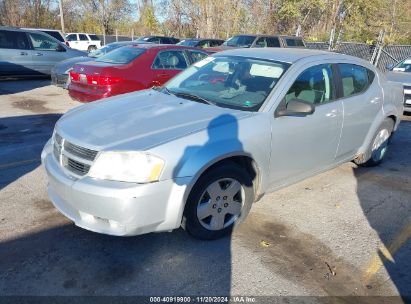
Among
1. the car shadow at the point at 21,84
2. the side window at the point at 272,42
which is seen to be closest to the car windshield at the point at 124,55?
the car shadow at the point at 21,84

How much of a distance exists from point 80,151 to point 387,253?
2.85 metres

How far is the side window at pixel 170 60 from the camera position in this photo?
8.09 metres

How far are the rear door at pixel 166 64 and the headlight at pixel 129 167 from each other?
528 cm

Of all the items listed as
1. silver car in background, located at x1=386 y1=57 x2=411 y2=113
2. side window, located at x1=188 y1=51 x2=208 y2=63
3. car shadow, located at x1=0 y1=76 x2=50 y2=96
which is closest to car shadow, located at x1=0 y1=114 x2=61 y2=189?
side window, located at x1=188 y1=51 x2=208 y2=63

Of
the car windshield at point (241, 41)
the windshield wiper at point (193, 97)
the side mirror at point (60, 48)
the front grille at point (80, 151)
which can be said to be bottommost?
the side mirror at point (60, 48)

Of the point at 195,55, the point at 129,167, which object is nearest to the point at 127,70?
the point at 195,55

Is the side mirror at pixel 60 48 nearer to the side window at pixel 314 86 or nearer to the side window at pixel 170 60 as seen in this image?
the side window at pixel 170 60

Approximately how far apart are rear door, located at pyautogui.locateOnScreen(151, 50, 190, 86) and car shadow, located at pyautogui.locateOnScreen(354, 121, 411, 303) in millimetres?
4392

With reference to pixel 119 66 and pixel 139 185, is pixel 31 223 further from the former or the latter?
pixel 119 66

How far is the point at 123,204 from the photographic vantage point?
2.77 meters

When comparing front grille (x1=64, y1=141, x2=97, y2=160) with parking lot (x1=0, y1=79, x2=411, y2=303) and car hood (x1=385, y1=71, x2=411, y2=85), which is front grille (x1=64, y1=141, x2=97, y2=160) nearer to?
parking lot (x1=0, y1=79, x2=411, y2=303)

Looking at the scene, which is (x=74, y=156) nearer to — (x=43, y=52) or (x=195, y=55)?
(x=195, y=55)

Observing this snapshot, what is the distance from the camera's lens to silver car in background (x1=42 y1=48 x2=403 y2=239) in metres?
2.86

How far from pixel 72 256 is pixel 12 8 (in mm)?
36349
